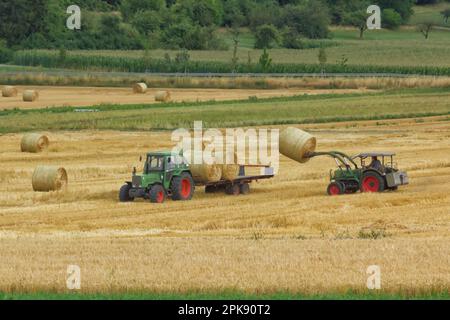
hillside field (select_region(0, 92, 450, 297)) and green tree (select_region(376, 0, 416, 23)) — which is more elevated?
green tree (select_region(376, 0, 416, 23))

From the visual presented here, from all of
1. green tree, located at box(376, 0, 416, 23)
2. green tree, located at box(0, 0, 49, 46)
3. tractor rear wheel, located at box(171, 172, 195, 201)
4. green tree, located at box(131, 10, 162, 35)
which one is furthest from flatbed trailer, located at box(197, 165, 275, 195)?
green tree, located at box(376, 0, 416, 23)

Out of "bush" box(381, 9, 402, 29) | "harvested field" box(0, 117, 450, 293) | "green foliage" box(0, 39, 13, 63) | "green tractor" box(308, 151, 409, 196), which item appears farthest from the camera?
"bush" box(381, 9, 402, 29)

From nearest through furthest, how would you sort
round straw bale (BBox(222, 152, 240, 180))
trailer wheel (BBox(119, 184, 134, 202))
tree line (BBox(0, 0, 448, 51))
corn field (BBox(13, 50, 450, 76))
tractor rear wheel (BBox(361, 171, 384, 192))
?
1. trailer wheel (BBox(119, 184, 134, 202))
2. tractor rear wheel (BBox(361, 171, 384, 192))
3. round straw bale (BBox(222, 152, 240, 180))
4. corn field (BBox(13, 50, 450, 76))
5. tree line (BBox(0, 0, 448, 51))

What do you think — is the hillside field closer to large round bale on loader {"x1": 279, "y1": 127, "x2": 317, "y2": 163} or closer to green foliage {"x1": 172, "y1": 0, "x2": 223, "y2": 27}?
large round bale on loader {"x1": 279, "y1": 127, "x2": 317, "y2": 163}

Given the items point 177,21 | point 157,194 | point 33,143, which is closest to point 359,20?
point 177,21

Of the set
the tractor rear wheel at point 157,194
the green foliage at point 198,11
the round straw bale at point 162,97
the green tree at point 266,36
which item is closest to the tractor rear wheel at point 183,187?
the tractor rear wheel at point 157,194

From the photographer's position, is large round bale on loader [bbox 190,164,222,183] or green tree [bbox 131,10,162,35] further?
green tree [bbox 131,10,162,35]

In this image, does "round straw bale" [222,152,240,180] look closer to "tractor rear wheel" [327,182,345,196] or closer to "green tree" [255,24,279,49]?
"tractor rear wheel" [327,182,345,196]

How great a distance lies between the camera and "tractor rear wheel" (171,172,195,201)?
31812mm

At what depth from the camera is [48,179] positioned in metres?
32.9

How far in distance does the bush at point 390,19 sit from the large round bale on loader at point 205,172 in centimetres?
12061

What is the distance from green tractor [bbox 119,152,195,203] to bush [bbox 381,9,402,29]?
12120 centimetres

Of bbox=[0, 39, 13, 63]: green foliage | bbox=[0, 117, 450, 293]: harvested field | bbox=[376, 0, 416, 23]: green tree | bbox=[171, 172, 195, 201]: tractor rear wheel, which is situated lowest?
bbox=[0, 117, 450, 293]: harvested field

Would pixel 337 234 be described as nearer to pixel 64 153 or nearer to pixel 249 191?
pixel 249 191
